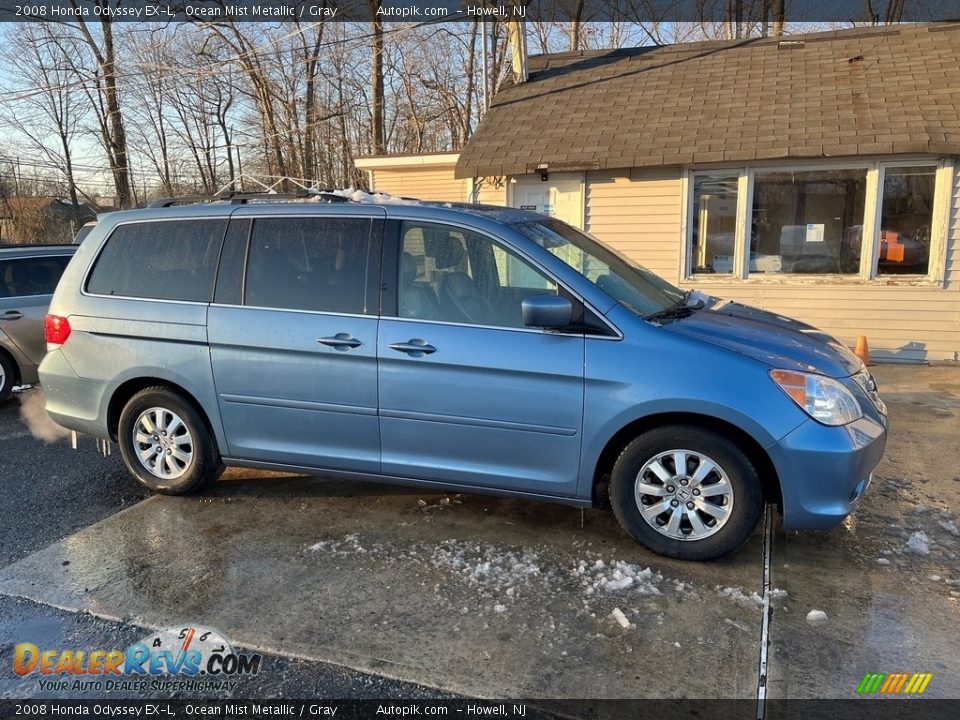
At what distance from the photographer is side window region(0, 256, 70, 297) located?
24.5 ft

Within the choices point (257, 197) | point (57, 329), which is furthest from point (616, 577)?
point (57, 329)

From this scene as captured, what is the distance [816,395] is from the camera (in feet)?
11.0

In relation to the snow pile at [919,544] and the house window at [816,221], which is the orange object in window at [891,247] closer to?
the house window at [816,221]

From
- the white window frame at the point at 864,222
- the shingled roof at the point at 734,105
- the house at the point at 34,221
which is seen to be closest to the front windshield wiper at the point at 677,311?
the shingled roof at the point at 734,105

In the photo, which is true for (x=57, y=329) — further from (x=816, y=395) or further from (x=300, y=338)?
(x=816, y=395)

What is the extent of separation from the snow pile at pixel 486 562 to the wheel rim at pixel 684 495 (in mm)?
653

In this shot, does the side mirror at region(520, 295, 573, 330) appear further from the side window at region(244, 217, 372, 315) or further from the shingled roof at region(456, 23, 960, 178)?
the shingled roof at region(456, 23, 960, 178)

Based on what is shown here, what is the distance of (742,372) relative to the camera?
11.0ft

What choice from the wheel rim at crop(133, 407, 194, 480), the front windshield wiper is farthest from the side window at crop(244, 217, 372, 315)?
the front windshield wiper

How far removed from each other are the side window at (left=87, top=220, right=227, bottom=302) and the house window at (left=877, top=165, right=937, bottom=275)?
803 cm

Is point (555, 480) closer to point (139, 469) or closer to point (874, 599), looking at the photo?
point (874, 599)

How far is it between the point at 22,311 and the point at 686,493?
23.2 ft

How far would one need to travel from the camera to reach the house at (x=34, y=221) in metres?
29.0

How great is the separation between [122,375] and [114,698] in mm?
2292
